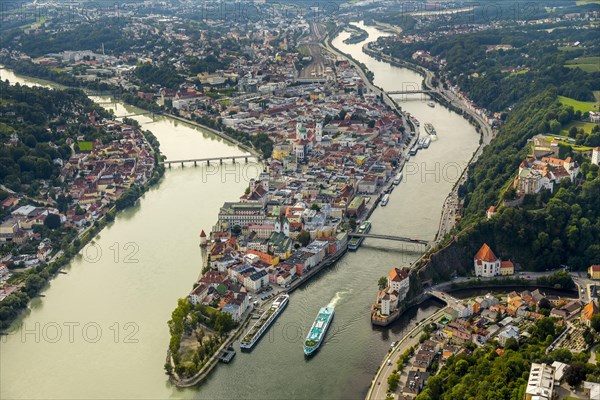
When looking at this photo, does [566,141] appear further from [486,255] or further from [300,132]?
[300,132]

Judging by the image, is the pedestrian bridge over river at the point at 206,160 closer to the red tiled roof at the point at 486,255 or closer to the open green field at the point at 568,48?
the red tiled roof at the point at 486,255

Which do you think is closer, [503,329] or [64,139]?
[503,329]

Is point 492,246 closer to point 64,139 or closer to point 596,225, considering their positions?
point 596,225

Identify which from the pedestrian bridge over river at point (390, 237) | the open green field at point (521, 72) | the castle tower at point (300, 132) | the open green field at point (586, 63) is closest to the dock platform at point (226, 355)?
the pedestrian bridge over river at point (390, 237)

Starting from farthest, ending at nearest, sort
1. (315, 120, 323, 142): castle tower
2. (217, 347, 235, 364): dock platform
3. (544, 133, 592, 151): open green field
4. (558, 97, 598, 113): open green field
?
(315, 120, 323, 142): castle tower < (558, 97, 598, 113): open green field < (544, 133, 592, 151): open green field < (217, 347, 235, 364): dock platform

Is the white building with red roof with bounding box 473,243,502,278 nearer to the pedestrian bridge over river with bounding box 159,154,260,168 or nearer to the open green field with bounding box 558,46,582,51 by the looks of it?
the pedestrian bridge over river with bounding box 159,154,260,168

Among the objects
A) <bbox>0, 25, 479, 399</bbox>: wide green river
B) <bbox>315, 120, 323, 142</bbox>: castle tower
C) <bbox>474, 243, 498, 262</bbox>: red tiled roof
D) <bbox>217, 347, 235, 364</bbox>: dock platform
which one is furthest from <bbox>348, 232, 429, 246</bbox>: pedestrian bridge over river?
<bbox>315, 120, 323, 142</bbox>: castle tower

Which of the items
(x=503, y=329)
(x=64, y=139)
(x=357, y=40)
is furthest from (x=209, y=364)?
(x=357, y=40)

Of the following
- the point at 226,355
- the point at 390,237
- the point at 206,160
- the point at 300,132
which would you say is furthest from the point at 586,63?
the point at 226,355
